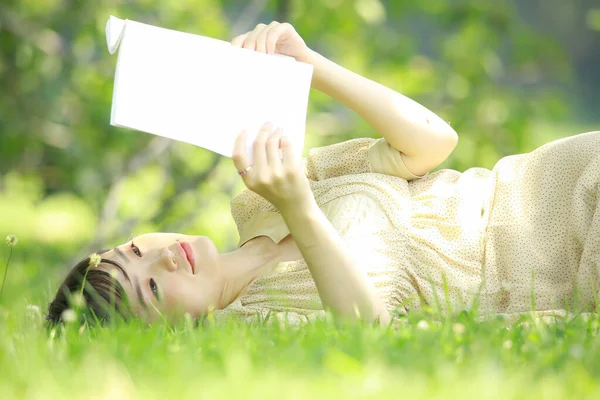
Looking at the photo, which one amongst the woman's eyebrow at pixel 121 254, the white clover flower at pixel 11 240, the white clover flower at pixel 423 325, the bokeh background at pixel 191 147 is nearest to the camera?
the white clover flower at pixel 423 325

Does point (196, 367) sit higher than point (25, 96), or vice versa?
point (25, 96)

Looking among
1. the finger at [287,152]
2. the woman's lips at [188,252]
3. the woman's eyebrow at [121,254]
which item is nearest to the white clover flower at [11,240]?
the woman's eyebrow at [121,254]

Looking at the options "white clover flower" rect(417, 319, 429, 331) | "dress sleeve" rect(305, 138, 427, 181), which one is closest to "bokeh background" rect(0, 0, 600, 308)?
"dress sleeve" rect(305, 138, 427, 181)

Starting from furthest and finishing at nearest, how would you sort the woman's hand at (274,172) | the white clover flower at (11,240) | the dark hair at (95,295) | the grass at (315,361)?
the dark hair at (95,295), the white clover flower at (11,240), the woman's hand at (274,172), the grass at (315,361)

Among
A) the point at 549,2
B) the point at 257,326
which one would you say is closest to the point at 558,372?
the point at 257,326

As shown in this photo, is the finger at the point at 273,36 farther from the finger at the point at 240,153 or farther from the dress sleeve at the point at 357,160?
the dress sleeve at the point at 357,160

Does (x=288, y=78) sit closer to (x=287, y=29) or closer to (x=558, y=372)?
(x=287, y=29)

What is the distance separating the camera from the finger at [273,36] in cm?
186

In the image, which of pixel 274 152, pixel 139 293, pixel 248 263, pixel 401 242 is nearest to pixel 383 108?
pixel 401 242

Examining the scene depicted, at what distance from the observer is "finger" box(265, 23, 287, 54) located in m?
1.86

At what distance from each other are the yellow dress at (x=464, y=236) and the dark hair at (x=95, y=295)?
0.26 metres

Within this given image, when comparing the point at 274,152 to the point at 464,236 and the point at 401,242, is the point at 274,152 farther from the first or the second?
the point at 464,236

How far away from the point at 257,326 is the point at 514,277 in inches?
29.5

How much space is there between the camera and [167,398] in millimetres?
1042
